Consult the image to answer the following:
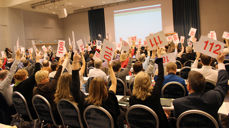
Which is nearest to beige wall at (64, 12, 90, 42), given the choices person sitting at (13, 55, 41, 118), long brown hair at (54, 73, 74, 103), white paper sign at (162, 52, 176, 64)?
person sitting at (13, 55, 41, 118)

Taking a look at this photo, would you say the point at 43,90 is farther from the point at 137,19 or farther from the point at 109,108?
the point at 137,19

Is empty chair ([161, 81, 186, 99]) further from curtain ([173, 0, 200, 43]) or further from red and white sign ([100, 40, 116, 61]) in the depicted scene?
curtain ([173, 0, 200, 43])

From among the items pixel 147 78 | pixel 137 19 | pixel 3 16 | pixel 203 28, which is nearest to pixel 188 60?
pixel 147 78

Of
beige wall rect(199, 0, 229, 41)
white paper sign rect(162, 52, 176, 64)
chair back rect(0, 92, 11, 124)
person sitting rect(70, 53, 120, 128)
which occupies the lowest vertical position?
chair back rect(0, 92, 11, 124)

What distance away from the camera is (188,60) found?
5824 millimetres

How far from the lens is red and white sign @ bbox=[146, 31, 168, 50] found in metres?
2.78

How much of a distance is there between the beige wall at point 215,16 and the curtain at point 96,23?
268 inches

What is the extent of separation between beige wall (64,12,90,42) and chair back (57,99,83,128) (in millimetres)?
12849

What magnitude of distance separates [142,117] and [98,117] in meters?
0.47

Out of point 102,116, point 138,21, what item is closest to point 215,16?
point 138,21

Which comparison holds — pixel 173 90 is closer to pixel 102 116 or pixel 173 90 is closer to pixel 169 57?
pixel 169 57

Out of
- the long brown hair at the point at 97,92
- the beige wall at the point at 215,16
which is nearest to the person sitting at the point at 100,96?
the long brown hair at the point at 97,92

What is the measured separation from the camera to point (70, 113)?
7.39 ft

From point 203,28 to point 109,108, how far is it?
10.6m
